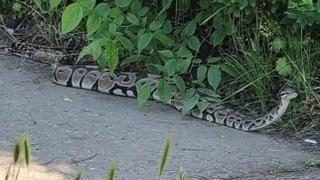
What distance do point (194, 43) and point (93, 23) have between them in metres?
0.91

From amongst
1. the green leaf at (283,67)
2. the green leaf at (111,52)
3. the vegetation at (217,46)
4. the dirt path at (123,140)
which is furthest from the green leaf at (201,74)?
the green leaf at (111,52)

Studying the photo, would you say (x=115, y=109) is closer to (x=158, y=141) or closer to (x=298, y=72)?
(x=158, y=141)

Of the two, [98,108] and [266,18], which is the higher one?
[266,18]

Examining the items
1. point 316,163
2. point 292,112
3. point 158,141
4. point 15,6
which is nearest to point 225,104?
point 292,112

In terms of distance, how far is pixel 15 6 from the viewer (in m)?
7.45

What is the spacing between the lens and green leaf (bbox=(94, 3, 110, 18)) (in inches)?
202

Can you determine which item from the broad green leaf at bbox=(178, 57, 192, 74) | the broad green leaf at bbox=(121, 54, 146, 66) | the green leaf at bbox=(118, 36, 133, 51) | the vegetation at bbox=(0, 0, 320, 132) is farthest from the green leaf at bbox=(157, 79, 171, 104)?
the broad green leaf at bbox=(121, 54, 146, 66)

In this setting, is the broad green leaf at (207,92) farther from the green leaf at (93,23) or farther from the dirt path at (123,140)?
the green leaf at (93,23)

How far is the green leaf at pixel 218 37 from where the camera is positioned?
548 cm

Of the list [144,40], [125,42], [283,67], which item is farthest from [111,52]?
[283,67]

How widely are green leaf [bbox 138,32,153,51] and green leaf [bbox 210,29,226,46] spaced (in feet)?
1.86

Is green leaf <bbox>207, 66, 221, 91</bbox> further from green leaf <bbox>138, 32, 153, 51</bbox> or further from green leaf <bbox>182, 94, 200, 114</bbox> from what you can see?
green leaf <bbox>138, 32, 153, 51</bbox>

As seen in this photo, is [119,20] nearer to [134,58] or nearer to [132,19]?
[132,19]

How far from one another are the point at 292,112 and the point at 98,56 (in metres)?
1.58
